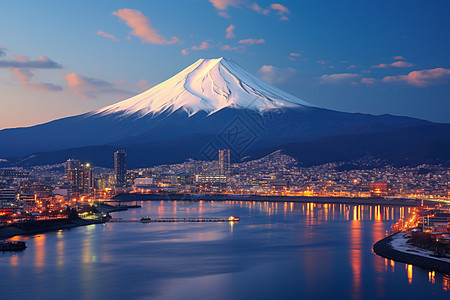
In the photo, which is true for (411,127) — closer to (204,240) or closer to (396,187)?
(396,187)

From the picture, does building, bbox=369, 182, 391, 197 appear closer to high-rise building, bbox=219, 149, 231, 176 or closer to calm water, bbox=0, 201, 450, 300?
high-rise building, bbox=219, 149, 231, 176

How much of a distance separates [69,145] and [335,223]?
106859 mm

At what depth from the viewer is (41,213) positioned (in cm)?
3891

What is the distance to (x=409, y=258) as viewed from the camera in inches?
829

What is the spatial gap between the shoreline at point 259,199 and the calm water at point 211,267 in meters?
25.4

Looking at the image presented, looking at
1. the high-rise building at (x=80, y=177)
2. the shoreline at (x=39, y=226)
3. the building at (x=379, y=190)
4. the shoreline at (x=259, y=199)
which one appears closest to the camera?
the shoreline at (x=39, y=226)

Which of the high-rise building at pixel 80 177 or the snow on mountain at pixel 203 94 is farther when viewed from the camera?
the snow on mountain at pixel 203 94

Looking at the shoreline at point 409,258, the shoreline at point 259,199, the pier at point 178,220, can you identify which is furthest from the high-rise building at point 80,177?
the shoreline at point 409,258

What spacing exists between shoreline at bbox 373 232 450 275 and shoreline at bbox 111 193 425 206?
30.5m

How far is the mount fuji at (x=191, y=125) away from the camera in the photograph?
124 meters

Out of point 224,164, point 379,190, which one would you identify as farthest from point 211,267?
point 224,164

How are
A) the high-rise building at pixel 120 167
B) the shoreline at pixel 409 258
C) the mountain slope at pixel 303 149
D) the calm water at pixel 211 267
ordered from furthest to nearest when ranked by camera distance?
the mountain slope at pixel 303 149, the high-rise building at pixel 120 167, the shoreline at pixel 409 258, the calm water at pixel 211 267

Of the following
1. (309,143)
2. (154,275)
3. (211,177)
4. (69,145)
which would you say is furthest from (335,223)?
(69,145)

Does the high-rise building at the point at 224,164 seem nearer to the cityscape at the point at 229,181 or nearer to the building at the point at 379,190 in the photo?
the cityscape at the point at 229,181
